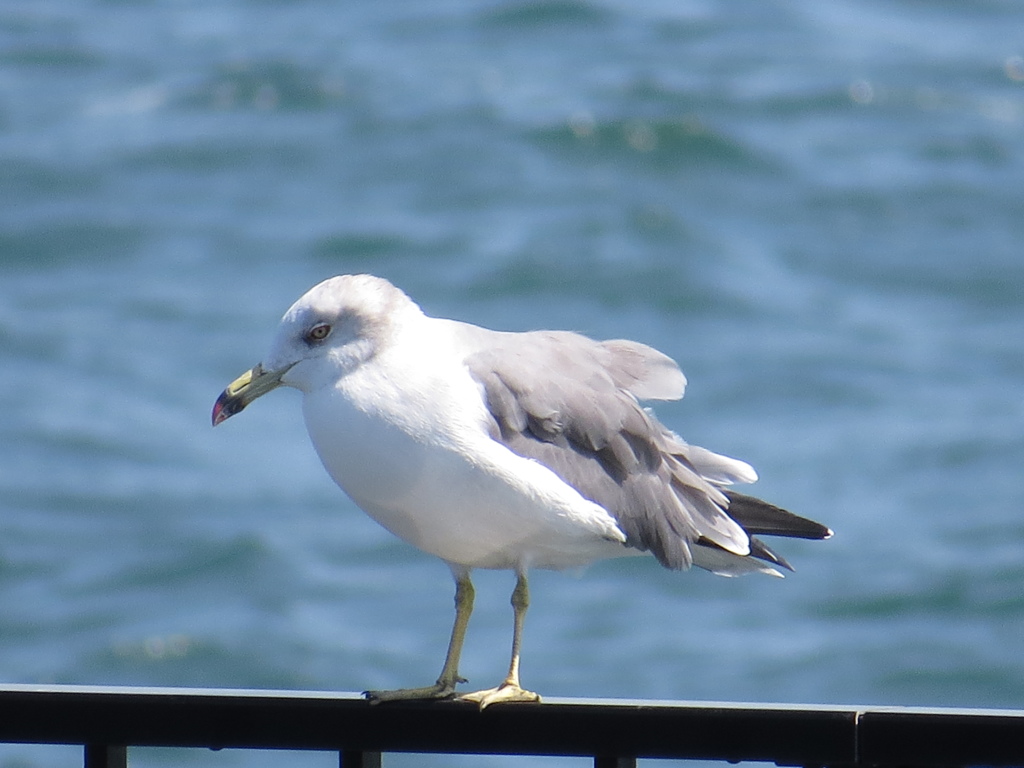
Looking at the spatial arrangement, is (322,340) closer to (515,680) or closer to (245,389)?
(245,389)

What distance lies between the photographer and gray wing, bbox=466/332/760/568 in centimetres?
297

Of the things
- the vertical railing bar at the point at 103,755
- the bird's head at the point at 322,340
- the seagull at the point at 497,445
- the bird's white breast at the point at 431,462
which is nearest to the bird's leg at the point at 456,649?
the seagull at the point at 497,445

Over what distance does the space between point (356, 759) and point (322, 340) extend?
88 cm

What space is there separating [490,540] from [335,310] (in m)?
0.49

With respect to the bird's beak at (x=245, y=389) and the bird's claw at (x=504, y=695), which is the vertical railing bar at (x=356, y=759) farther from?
the bird's beak at (x=245, y=389)

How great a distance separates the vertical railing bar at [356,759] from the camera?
2195 millimetres

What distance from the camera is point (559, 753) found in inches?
Answer: 84.6

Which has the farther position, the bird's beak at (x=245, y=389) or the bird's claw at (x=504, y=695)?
the bird's beak at (x=245, y=389)

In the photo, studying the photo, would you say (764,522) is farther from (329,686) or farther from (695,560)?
(329,686)

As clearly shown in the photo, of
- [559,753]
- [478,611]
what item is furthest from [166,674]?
[559,753]

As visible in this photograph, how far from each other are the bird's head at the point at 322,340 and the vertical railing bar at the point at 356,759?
31.5 inches

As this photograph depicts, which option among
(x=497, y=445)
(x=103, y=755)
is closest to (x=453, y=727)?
(x=103, y=755)

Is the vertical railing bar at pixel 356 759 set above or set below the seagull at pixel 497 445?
below

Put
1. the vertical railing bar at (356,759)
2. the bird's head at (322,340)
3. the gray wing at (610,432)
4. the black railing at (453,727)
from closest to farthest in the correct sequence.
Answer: the black railing at (453,727) → the vertical railing bar at (356,759) → the bird's head at (322,340) → the gray wing at (610,432)
